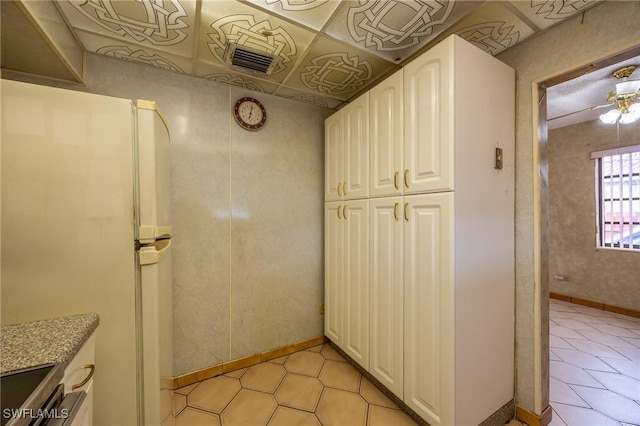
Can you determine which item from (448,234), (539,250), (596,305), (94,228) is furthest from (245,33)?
(596,305)

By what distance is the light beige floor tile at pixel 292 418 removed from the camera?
1.46 metres

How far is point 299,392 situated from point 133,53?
252cm

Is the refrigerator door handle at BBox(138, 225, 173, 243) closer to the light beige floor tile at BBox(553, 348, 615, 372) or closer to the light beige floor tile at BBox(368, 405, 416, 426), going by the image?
the light beige floor tile at BBox(368, 405, 416, 426)

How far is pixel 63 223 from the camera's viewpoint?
93cm

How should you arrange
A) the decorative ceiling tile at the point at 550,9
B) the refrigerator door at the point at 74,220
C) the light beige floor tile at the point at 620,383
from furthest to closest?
1. the light beige floor tile at the point at 620,383
2. the decorative ceiling tile at the point at 550,9
3. the refrigerator door at the point at 74,220

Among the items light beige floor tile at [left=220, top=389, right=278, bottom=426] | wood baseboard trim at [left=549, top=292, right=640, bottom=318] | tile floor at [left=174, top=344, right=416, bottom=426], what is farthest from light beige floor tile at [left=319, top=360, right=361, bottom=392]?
wood baseboard trim at [left=549, top=292, right=640, bottom=318]

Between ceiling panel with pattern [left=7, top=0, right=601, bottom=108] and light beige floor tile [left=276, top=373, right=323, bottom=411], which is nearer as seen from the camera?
ceiling panel with pattern [left=7, top=0, right=601, bottom=108]

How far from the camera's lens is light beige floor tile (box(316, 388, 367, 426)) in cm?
147

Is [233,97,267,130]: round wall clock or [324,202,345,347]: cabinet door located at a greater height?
[233,97,267,130]: round wall clock

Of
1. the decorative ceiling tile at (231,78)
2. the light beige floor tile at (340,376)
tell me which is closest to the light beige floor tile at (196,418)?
the light beige floor tile at (340,376)

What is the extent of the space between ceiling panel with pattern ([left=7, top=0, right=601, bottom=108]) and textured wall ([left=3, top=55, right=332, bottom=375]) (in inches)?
9.7

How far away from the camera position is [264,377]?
1.89m

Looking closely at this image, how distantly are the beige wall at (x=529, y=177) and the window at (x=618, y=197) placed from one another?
2.96 meters

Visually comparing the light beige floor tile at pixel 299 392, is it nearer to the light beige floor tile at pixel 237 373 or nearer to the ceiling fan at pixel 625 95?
the light beige floor tile at pixel 237 373
